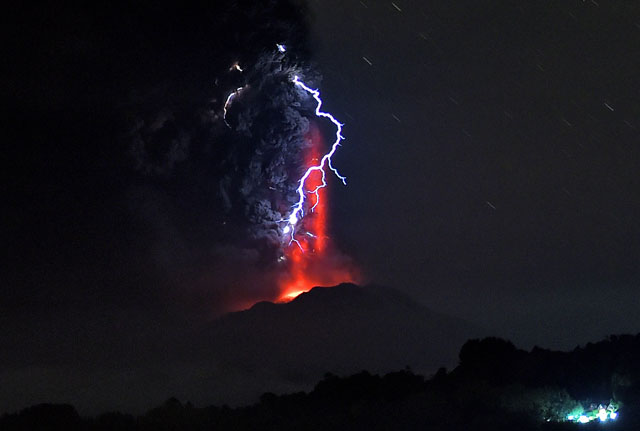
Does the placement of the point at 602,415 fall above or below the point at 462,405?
below

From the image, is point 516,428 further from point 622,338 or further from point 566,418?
point 622,338

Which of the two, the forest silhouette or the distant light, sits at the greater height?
the forest silhouette

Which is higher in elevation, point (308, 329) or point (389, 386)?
point (308, 329)

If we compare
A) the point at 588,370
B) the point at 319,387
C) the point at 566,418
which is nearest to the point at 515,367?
the point at 588,370

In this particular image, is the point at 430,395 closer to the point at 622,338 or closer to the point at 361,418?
the point at 361,418

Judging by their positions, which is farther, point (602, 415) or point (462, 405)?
point (462, 405)

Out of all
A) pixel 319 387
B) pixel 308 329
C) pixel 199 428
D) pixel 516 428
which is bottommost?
pixel 516 428

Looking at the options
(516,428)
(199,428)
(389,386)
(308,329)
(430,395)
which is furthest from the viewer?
(308,329)

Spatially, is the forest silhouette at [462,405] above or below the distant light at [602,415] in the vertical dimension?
above

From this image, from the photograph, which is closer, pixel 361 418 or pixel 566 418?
pixel 566 418

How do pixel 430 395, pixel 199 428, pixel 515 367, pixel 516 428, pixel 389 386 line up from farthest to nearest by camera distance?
pixel 389 386, pixel 515 367, pixel 430 395, pixel 199 428, pixel 516 428
